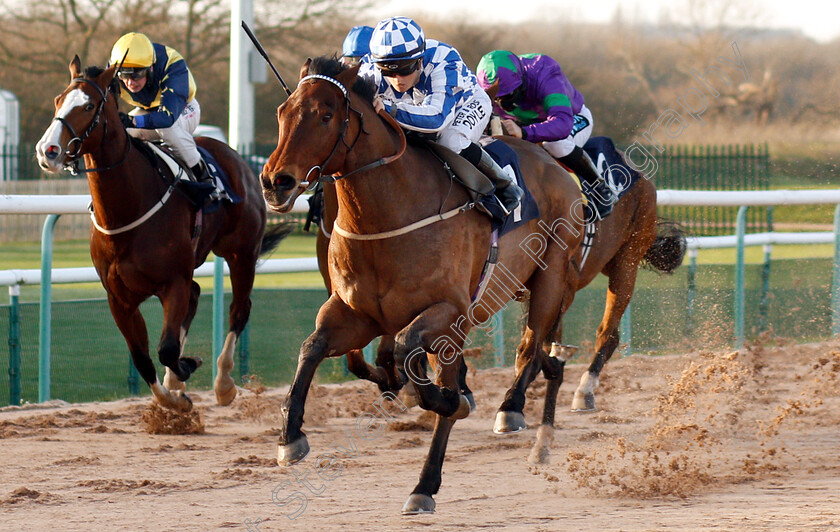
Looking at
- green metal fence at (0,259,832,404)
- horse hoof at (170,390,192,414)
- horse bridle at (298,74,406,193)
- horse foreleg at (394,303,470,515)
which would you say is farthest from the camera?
green metal fence at (0,259,832,404)

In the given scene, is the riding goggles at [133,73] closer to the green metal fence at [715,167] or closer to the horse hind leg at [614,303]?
the horse hind leg at [614,303]

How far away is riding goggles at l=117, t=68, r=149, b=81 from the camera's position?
5.51m

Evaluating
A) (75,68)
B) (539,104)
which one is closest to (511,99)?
(539,104)

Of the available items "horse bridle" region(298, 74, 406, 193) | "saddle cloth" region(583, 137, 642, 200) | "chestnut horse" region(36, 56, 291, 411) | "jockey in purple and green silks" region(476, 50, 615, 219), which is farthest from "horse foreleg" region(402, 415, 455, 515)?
"saddle cloth" region(583, 137, 642, 200)

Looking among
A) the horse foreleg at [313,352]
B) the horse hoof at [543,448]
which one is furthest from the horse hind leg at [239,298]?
the horse foreleg at [313,352]

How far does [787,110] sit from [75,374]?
34.9ft

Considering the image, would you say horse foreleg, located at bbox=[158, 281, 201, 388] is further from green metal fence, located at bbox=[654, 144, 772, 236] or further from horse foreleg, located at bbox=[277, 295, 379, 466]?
green metal fence, located at bbox=[654, 144, 772, 236]

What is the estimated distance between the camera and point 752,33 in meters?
21.8

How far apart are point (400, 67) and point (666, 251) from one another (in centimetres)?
338

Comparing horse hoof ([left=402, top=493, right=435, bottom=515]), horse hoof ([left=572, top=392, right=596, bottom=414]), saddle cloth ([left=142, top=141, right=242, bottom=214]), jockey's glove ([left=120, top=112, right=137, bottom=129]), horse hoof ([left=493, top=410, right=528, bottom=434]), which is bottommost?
horse hoof ([left=572, top=392, right=596, bottom=414])

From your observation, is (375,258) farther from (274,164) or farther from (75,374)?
(75,374)

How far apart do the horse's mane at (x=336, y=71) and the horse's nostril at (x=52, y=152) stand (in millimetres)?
1634

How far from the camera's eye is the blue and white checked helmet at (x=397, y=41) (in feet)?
12.4

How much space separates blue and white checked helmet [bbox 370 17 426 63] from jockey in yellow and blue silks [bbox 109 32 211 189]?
6.45ft
